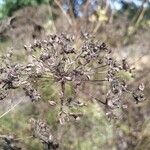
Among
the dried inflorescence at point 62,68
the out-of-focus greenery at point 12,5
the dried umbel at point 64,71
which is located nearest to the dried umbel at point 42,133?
the dried umbel at point 64,71

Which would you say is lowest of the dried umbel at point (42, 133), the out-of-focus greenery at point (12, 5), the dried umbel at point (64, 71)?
the dried umbel at point (42, 133)

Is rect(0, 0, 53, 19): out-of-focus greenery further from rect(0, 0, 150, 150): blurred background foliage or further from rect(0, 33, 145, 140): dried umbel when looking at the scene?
rect(0, 33, 145, 140): dried umbel

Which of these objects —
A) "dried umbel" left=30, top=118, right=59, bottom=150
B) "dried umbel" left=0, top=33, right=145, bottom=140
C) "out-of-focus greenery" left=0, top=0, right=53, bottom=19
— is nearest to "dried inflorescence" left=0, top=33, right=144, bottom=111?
"dried umbel" left=0, top=33, right=145, bottom=140

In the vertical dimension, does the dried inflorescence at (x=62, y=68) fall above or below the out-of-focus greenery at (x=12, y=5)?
below

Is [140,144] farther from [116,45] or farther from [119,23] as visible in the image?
[119,23]

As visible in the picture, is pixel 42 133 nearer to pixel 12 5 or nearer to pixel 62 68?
pixel 62 68

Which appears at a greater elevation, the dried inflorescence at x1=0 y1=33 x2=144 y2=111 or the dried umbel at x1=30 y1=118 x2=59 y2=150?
the dried inflorescence at x1=0 y1=33 x2=144 y2=111

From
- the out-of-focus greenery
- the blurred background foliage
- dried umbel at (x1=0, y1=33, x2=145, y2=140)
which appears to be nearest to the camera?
dried umbel at (x1=0, y1=33, x2=145, y2=140)

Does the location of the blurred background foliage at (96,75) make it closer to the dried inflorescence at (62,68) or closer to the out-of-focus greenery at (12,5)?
the dried inflorescence at (62,68)

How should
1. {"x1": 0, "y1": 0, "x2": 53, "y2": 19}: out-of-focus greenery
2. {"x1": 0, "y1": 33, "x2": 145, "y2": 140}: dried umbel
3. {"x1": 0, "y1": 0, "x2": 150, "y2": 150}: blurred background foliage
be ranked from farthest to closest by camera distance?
{"x1": 0, "y1": 0, "x2": 53, "y2": 19}: out-of-focus greenery < {"x1": 0, "y1": 0, "x2": 150, "y2": 150}: blurred background foliage < {"x1": 0, "y1": 33, "x2": 145, "y2": 140}: dried umbel
